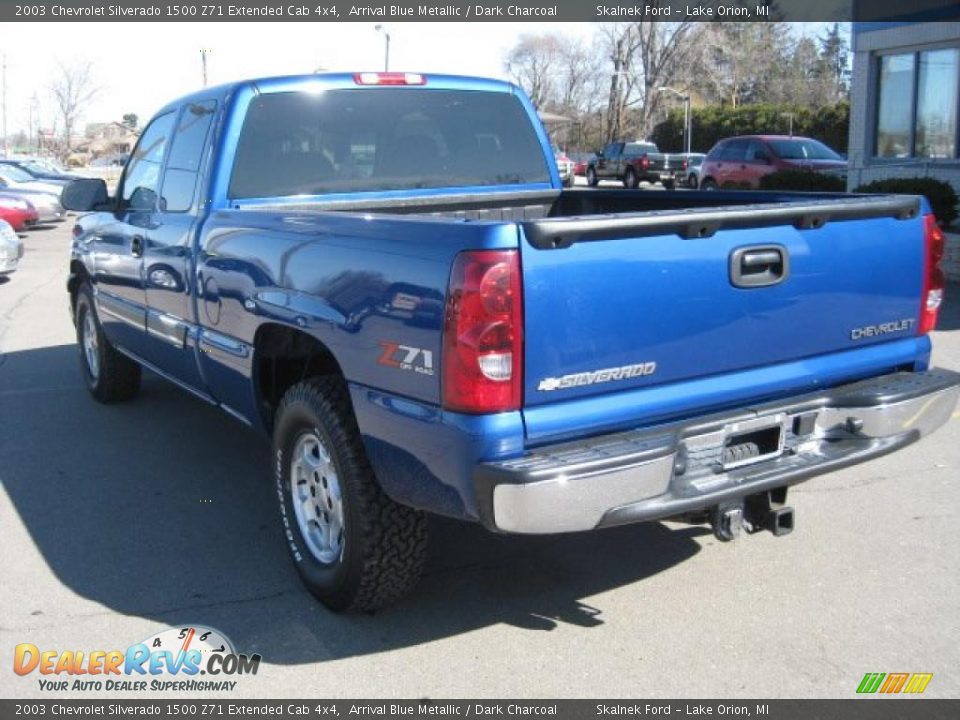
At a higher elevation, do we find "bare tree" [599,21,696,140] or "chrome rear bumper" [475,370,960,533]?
"bare tree" [599,21,696,140]

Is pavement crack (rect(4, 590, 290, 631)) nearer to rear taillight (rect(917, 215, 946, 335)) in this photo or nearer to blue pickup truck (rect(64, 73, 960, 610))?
blue pickup truck (rect(64, 73, 960, 610))

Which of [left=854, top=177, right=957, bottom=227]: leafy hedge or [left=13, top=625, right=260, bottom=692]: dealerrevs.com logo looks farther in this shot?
[left=854, top=177, right=957, bottom=227]: leafy hedge

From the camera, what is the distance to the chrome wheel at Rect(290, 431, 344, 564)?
403 cm

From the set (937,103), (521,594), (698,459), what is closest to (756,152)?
(937,103)

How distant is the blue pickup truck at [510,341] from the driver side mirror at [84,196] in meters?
1.33

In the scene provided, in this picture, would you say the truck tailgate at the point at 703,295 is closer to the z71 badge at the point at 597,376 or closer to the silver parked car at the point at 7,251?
the z71 badge at the point at 597,376

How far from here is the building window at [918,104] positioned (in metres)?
18.0

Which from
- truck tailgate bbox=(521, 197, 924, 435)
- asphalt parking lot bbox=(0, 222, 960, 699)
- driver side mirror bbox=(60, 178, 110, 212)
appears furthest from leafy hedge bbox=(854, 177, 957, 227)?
driver side mirror bbox=(60, 178, 110, 212)

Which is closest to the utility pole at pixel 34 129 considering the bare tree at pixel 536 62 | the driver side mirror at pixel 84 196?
the bare tree at pixel 536 62

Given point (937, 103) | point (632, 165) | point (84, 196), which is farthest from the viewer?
point (632, 165)

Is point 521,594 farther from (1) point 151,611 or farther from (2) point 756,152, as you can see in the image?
(2) point 756,152

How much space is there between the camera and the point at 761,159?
2334 centimetres

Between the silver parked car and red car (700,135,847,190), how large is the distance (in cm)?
1485

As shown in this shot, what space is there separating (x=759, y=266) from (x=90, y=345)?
5.54 meters
